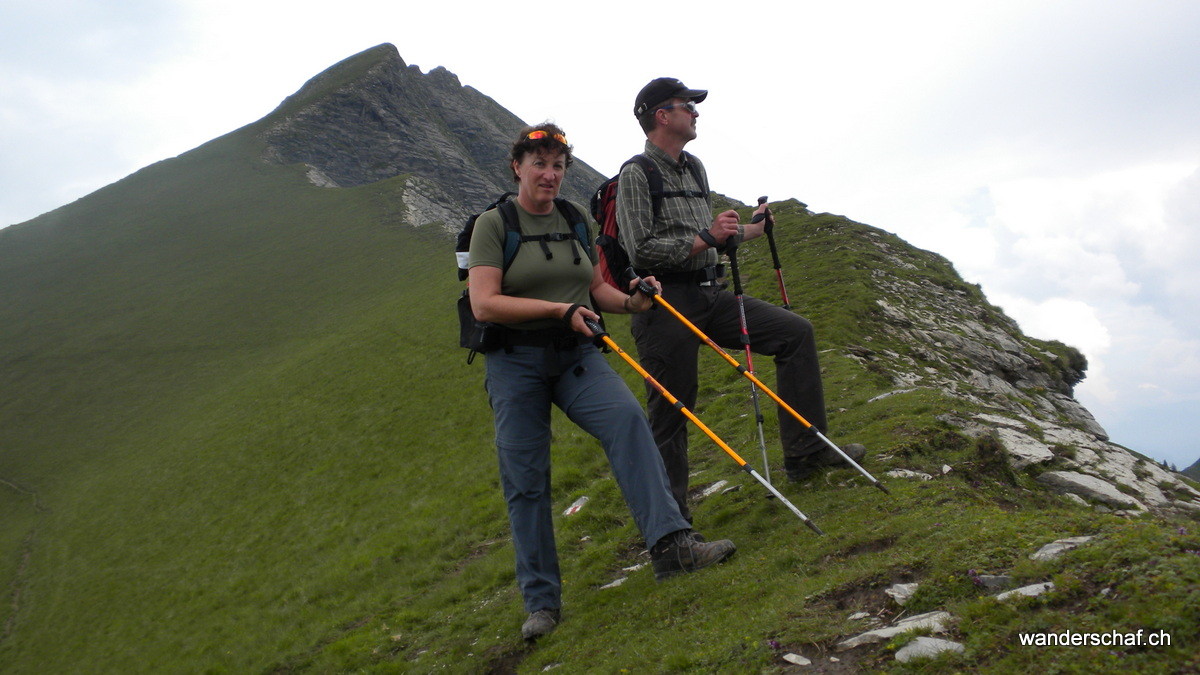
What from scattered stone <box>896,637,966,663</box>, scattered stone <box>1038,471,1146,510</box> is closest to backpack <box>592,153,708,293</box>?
scattered stone <box>896,637,966,663</box>

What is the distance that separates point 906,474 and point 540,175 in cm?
433

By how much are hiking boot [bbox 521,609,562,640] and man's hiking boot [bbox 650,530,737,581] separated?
1.06 metres

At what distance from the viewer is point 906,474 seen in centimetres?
672

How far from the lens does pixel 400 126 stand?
316 ft

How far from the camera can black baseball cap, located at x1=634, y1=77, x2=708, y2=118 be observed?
6672 mm

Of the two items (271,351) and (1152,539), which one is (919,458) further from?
(271,351)

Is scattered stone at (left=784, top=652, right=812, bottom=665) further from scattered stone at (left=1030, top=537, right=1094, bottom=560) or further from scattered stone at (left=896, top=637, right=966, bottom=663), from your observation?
scattered stone at (left=1030, top=537, right=1094, bottom=560)

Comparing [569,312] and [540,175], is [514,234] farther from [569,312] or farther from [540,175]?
[569,312]

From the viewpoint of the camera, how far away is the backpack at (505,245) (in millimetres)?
5770

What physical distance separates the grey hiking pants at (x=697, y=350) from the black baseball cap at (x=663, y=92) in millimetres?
1707

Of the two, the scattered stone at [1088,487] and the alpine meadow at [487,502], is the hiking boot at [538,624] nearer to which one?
the alpine meadow at [487,502]

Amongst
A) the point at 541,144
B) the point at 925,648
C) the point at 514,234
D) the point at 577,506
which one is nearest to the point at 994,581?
the point at 925,648

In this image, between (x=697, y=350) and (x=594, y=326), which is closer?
(x=594, y=326)

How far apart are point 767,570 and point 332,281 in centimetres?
4912
